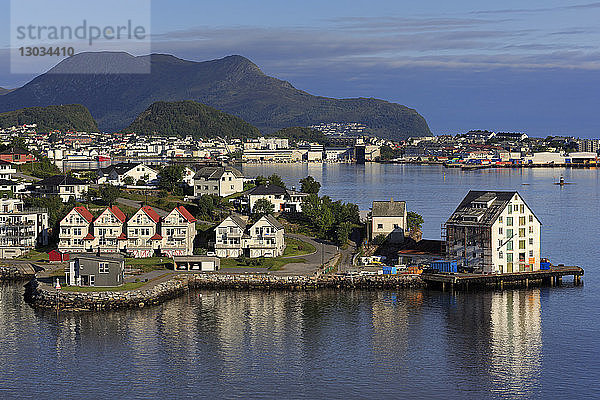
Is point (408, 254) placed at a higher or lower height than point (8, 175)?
lower

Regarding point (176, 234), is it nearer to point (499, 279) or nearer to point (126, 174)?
point (499, 279)

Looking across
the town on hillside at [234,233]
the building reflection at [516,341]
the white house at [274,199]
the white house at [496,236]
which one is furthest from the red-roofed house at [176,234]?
the building reflection at [516,341]

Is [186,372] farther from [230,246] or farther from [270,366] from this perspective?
[230,246]

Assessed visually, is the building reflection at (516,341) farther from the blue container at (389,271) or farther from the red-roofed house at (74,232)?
the red-roofed house at (74,232)

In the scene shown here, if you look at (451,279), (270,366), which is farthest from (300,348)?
(451,279)

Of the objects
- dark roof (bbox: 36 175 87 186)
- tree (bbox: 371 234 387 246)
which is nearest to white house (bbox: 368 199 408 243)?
tree (bbox: 371 234 387 246)

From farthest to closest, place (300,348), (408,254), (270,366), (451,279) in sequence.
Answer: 1. (408,254)
2. (451,279)
3. (300,348)
4. (270,366)

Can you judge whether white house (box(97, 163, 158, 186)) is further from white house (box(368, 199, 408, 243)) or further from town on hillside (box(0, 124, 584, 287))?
white house (box(368, 199, 408, 243))

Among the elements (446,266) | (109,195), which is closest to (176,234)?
(109,195)
